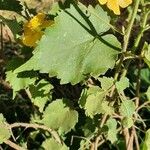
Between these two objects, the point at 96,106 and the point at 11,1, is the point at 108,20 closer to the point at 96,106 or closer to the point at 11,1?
the point at 96,106

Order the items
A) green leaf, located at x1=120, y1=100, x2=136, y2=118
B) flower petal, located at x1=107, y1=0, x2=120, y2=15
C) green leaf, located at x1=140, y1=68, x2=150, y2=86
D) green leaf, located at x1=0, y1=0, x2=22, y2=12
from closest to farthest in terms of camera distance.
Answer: flower petal, located at x1=107, y1=0, x2=120, y2=15 → green leaf, located at x1=120, y1=100, x2=136, y2=118 → green leaf, located at x1=0, y1=0, x2=22, y2=12 → green leaf, located at x1=140, y1=68, x2=150, y2=86

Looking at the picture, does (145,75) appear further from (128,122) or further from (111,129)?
(128,122)

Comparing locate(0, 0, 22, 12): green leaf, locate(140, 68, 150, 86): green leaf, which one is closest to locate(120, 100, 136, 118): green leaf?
locate(0, 0, 22, 12): green leaf

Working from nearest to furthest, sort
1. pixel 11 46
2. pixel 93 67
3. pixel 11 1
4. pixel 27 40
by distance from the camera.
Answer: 1. pixel 93 67
2. pixel 27 40
3. pixel 11 1
4. pixel 11 46

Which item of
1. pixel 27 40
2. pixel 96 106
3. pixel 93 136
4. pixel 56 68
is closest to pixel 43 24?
pixel 27 40

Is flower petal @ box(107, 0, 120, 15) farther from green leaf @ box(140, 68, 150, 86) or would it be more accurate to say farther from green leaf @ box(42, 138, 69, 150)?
green leaf @ box(140, 68, 150, 86)

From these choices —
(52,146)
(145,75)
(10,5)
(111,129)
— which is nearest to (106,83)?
(111,129)

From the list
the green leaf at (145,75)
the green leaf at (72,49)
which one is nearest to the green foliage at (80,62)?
the green leaf at (72,49)

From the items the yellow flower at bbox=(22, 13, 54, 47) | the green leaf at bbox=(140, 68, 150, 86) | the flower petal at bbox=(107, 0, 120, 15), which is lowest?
the green leaf at bbox=(140, 68, 150, 86)
